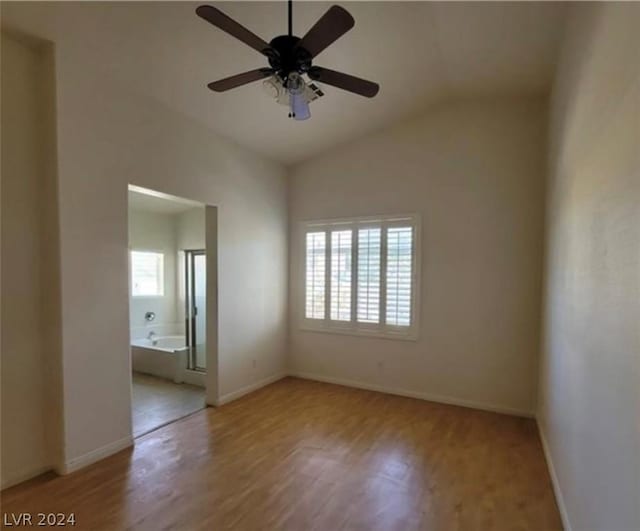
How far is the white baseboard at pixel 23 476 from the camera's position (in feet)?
8.31

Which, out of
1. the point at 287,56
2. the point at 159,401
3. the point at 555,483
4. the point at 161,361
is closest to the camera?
the point at 287,56

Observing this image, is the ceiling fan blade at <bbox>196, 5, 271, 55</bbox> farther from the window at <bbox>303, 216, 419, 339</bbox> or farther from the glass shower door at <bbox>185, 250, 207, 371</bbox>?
the glass shower door at <bbox>185, 250, 207, 371</bbox>

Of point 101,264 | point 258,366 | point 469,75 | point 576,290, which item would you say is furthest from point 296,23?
point 258,366

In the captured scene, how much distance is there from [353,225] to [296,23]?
98.6 inches

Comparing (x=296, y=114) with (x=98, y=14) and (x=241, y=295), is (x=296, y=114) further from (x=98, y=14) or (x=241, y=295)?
(x=241, y=295)

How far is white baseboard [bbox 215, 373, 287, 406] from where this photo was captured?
13.8ft

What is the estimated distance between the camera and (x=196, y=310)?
17.4ft

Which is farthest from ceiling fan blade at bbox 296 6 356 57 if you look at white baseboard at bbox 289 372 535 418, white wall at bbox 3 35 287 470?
white baseboard at bbox 289 372 535 418

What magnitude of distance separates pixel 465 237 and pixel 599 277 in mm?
2561

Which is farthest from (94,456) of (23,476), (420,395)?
(420,395)

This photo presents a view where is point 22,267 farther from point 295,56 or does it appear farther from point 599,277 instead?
point 599,277

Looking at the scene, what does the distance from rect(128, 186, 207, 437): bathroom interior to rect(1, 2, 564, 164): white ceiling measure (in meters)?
1.44

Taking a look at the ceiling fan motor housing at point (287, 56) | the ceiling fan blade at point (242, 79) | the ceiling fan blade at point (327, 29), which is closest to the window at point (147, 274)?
the ceiling fan blade at point (242, 79)

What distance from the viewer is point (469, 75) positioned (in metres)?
3.56
